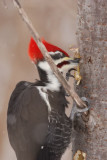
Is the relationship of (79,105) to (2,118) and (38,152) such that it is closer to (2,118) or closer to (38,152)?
(38,152)

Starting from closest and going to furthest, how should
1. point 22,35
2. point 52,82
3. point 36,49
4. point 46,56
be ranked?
point 46,56
point 36,49
point 52,82
point 22,35

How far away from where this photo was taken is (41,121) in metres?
1.55

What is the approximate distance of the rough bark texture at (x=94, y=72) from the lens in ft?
4.02

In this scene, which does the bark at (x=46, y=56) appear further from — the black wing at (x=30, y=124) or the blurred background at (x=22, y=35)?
the blurred background at (x=22, y=35)

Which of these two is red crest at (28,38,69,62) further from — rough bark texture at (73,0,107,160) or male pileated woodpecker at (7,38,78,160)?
rough bark texture at (73,0,107,160)

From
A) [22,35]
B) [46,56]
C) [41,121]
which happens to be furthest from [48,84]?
[22,35]

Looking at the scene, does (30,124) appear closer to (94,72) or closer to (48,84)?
(48,84)

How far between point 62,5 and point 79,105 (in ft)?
8.84

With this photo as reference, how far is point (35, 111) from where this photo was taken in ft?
5.09

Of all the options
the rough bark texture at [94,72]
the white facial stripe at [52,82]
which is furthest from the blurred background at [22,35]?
the rough bark texture at [94,72]

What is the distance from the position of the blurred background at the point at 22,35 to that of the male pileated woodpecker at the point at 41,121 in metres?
2.35

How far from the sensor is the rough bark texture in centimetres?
123

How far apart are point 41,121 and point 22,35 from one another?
254cm

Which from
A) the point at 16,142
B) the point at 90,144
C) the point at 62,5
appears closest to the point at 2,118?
the point at 62,5
